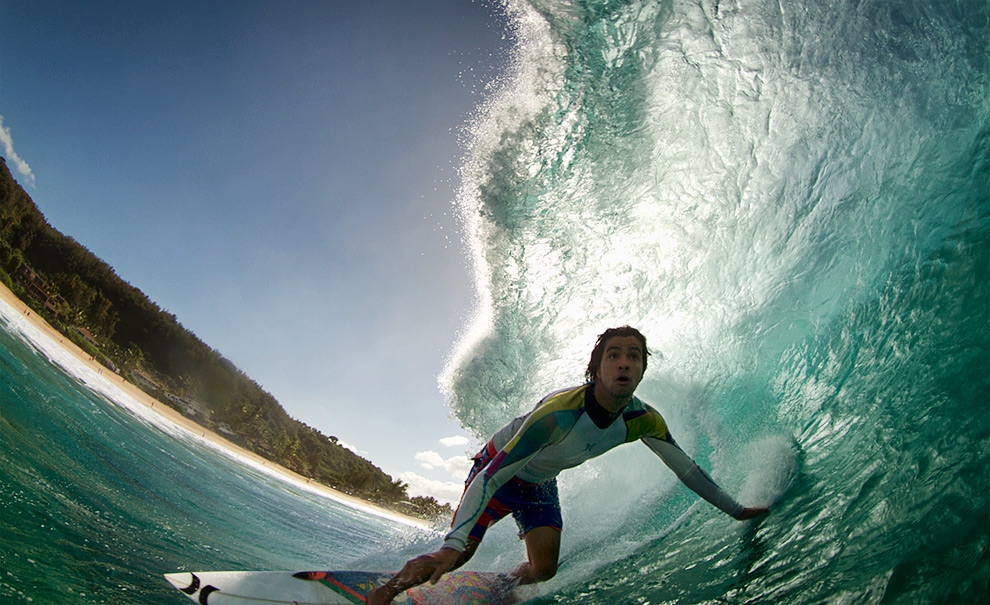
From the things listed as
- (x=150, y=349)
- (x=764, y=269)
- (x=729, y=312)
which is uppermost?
(x=764, y=269)

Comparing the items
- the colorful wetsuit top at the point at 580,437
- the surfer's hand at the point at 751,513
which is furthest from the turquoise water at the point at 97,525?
the surfer's hand at the point at 751,513

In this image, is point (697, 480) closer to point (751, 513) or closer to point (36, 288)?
point (751, 513)

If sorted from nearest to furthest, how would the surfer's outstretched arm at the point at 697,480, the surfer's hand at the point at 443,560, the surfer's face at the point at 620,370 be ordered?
the surfer's hand at the point at 443,560 → the surfer's face at the point at 620,370 → the surfer's outstretched arm at the point at 697,480

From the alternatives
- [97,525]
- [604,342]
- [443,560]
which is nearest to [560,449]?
[604,342]

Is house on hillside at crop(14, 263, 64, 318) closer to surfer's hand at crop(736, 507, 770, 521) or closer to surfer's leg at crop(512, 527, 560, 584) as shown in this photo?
surfer's leg at crop(512, 527, 560, 584)

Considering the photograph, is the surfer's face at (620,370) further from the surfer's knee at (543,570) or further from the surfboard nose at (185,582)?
the surfboard nose at (185,582)

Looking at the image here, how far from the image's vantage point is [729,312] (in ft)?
21.3

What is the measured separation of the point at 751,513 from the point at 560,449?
1681 mm

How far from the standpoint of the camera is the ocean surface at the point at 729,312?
3.10m

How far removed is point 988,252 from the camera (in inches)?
149

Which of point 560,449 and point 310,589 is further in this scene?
point 560,449

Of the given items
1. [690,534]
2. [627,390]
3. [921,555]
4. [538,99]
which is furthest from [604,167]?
[921,555]

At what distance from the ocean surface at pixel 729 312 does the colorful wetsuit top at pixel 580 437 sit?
61cm

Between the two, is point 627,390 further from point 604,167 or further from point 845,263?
point 604,167
